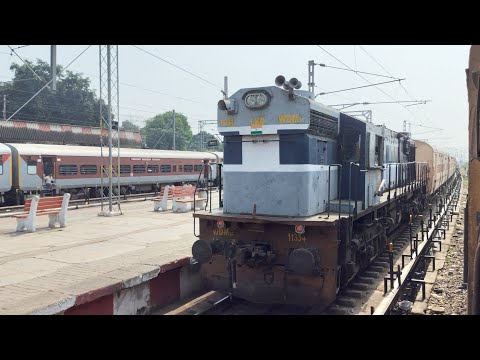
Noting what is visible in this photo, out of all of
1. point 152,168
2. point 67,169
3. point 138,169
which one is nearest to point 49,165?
point 67,169

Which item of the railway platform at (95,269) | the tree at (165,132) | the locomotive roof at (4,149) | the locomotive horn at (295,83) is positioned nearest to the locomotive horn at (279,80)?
the locomotive horn at (295,83)

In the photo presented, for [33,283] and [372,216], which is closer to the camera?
[33,283]

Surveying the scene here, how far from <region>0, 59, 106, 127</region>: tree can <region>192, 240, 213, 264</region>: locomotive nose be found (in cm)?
4559

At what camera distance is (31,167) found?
73.8 feet

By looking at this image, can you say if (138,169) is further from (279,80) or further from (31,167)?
(279,80)

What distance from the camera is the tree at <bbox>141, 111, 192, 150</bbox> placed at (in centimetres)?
7344

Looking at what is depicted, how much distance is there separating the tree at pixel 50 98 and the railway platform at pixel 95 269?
134 ft

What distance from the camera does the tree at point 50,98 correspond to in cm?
5103

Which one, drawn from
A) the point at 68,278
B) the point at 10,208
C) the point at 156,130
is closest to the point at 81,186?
the point at 10,208

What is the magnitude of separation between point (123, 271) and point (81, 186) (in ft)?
62.8

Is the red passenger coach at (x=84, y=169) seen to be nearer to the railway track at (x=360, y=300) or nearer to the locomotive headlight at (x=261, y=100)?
the railway track at (x=360, y=300)

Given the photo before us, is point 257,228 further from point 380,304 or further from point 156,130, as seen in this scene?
point 156,130

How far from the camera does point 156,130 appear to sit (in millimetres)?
75438
